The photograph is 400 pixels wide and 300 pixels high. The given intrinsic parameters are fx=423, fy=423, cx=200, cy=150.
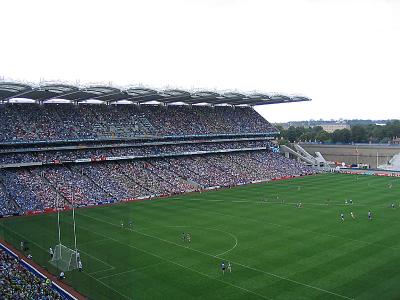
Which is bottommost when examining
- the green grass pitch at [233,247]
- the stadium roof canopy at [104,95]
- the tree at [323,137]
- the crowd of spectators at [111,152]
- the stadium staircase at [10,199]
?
the green grass pitch at [233,247]

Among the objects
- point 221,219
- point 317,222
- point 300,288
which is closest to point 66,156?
point 221,219

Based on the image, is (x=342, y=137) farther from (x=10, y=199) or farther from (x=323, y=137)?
(x=10, y=199)

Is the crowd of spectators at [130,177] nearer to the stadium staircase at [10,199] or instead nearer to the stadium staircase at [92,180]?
the stadium staircase at [92,180]

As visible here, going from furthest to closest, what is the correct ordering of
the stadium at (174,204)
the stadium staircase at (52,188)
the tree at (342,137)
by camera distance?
the tree at (342,137)
the stadium staircase at (52,188)
the stadium at (174,204)

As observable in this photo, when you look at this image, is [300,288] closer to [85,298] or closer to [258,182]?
[85,298]

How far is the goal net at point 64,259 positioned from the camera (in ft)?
89.9

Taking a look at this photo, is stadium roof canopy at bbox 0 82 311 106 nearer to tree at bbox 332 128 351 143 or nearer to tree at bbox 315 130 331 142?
tree at bbox 332 128 351 143

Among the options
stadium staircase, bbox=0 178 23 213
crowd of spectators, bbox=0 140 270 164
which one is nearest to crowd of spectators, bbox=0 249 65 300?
stadium staircase, bbox=0 178 23 213

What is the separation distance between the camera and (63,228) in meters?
35.0

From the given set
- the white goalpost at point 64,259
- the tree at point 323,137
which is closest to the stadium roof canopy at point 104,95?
the white goalpost at point 64,259

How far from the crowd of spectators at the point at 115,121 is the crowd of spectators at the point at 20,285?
33.6m

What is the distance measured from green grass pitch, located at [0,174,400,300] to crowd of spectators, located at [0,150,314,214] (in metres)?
4.60

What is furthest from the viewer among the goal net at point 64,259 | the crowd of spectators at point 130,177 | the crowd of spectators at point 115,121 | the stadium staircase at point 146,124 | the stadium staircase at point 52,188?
the stadium staircase at point 146,124

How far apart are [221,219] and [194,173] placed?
25.1m
